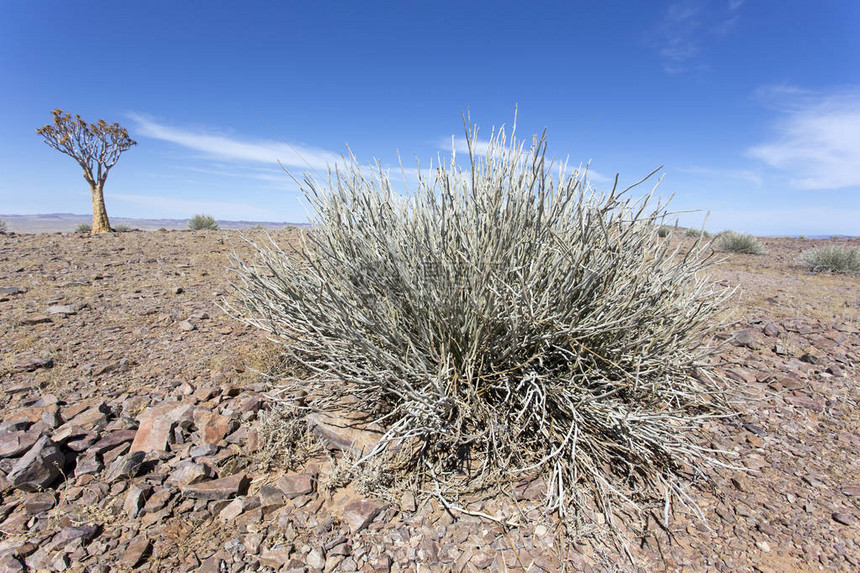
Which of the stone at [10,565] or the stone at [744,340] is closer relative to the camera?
the stone at [10,565]

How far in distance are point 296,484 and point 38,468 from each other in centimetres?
109

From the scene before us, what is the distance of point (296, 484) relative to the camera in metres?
1.92

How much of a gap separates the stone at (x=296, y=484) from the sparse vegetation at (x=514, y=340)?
29cm

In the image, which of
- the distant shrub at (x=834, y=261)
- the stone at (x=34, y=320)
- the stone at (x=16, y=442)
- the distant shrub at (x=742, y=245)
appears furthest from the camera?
the distant shrub at (x=742, y=245)

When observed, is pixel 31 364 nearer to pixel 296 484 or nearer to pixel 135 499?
pixel 135 499

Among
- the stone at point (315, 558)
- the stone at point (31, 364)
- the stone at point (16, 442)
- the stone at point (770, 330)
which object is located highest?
the stone at point (770, 330)

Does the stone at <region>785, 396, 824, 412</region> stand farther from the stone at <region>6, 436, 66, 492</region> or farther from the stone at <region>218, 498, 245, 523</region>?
the stone at <region>6, 436, 66, 492</region>

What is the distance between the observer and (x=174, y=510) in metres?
1.77

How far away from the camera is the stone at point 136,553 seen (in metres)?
1.51

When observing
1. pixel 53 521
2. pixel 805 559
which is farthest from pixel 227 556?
pixel 805 559

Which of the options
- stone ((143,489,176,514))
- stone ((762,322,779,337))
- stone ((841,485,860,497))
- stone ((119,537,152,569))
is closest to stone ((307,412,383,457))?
stone ((143,489,176,514))

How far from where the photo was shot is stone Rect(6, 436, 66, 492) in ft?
5.88

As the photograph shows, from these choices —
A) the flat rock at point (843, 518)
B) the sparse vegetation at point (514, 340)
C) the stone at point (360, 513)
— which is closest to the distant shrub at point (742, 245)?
the sparse vegetation at point (514, 340)

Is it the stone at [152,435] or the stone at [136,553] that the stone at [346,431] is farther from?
the stone at [136,553]
